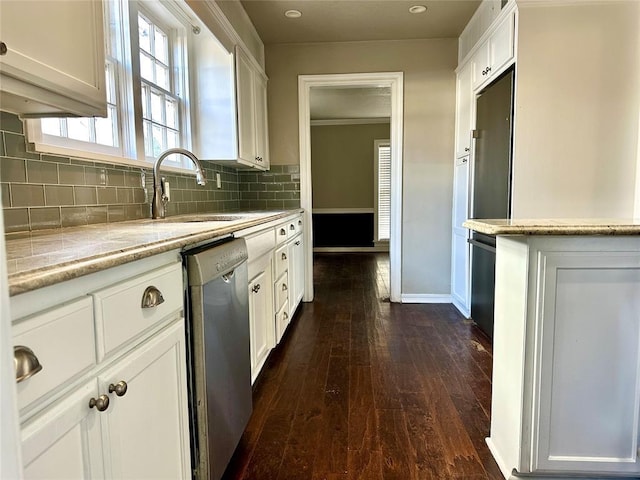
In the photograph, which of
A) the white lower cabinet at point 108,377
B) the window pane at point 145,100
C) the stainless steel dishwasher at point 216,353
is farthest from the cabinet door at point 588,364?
the window pane at point 145,100

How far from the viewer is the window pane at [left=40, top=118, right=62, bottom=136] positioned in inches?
57.7

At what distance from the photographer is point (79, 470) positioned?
0.74 meters

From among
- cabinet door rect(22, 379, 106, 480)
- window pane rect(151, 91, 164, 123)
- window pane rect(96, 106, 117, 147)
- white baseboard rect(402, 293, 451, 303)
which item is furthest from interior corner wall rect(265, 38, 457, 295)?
cabinet door rect(22, 379, 106, 480)

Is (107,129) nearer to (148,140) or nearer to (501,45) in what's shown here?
(148,140)

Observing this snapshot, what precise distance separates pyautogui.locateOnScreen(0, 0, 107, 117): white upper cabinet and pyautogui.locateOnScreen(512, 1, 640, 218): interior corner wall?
2.27 meters

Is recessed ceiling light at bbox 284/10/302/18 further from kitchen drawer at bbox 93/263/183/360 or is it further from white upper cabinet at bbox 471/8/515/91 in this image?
kitchen drawer at bbox 93/263/183/360

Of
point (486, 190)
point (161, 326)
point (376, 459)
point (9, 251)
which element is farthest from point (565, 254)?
point (486, 190)

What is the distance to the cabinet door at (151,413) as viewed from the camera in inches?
33.3

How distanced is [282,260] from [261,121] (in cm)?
146

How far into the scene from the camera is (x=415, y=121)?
3773 millimetres

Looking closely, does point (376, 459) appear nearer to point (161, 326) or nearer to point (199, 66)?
point (161, 326)

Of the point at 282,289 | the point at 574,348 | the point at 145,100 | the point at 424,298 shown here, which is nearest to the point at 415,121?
the point at 424,298

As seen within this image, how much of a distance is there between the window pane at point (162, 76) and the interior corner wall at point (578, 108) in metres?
2.17

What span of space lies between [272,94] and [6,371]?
148 inches
